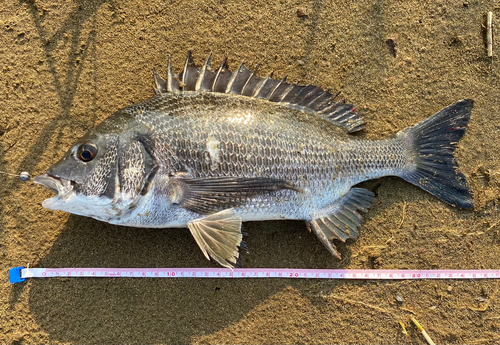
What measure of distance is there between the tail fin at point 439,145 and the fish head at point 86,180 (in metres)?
2.57

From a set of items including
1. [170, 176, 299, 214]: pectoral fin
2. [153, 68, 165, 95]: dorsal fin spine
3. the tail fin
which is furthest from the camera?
the tail fin

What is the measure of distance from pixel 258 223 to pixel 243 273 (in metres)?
0.48

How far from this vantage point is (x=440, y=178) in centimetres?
294

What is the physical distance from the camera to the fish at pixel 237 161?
2361 millimetres

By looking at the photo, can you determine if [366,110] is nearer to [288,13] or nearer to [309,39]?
[309,39]

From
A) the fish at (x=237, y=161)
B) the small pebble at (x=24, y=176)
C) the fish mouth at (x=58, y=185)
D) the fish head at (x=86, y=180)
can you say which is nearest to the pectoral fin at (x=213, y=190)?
the fish at (x=237, y=161)

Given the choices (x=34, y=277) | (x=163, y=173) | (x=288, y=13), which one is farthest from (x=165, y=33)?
(x=34, y=277)

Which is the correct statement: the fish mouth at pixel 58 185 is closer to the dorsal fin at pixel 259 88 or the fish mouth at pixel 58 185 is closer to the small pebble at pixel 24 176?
the small pebble at pixel 24 176

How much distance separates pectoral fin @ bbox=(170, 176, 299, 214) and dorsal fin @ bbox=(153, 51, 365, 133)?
779mm

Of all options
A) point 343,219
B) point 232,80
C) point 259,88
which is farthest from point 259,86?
point 343,219

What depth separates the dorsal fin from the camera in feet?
8.65

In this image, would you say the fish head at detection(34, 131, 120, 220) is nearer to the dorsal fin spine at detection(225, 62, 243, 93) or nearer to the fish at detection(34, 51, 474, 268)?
the fish at detection(34, 51, 474, 268)

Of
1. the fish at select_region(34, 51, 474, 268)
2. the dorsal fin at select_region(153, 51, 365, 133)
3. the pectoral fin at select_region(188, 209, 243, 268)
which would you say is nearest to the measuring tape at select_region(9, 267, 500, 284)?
the fish at select_region(34, 51, 474, 268)

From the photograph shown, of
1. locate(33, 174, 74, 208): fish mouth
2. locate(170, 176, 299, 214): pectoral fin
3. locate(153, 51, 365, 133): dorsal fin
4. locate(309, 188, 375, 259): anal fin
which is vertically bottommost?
locate(309, 188, 375, 259): anal fin
